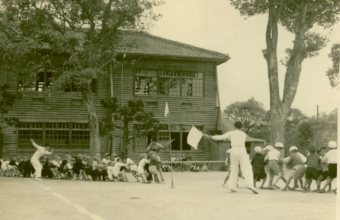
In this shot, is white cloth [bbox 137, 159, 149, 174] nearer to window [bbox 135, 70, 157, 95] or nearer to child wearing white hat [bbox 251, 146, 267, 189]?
child wearing white hat [bbox 251, 146, 267, 189]

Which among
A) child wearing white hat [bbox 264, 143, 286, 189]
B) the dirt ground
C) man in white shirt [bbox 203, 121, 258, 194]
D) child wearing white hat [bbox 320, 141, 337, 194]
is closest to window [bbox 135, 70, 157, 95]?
child wearing white hat [bbox 264, 143, 286, 189]

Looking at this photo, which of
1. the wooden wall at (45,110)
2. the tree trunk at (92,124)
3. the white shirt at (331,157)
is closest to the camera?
the white shirt at (331,157)

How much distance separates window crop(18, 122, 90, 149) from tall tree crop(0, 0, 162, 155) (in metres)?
5.24

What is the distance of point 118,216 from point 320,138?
26383mm

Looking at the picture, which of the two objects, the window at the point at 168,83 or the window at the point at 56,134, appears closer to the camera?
the window at the point at 56,134

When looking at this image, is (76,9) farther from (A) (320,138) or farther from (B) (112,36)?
(A) (320,138)

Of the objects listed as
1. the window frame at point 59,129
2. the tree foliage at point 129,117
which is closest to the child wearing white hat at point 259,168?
the tree foliage at point 129,117

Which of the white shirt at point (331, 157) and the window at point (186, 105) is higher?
the window at point (186, 105)

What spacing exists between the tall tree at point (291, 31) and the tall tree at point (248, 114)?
88.5ft

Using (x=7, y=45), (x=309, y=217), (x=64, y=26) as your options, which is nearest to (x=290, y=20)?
(x=64, y=26)

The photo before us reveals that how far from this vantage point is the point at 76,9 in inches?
883

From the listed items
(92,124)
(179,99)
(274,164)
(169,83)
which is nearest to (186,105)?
(179,99)

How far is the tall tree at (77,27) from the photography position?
22266 millimetres

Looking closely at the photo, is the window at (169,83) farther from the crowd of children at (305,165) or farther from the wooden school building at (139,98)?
the crowd of children at (305,165)
